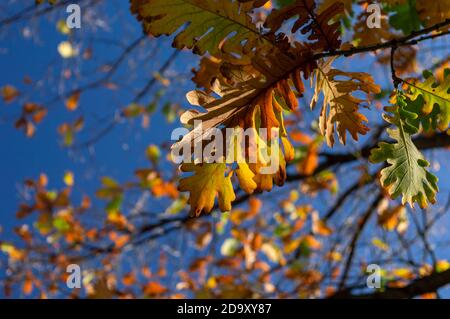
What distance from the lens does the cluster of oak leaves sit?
0.83 metres

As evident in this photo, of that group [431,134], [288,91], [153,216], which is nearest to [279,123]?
[288,91]

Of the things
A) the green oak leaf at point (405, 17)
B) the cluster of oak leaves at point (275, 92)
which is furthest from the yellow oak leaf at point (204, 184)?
the green oak leaf at point (405, 17)

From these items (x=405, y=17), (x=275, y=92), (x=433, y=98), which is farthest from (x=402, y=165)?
(x=405, y=17)

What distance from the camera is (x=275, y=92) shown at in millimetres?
881

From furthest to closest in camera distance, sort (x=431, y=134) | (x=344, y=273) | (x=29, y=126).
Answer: (x=29, y=126), (x=344, y=273), (x=431, y=134)

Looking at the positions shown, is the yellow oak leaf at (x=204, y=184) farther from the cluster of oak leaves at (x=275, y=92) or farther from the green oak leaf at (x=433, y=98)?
the green oak leaf at (x=433, y=98)

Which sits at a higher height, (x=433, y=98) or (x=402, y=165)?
(x=433, y=98)

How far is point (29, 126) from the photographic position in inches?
149

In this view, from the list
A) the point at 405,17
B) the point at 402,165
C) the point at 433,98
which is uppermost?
the point at 405,17

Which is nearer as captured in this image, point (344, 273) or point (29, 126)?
point (344, 273)

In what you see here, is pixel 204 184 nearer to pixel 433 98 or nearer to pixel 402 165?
pixel 402 165
